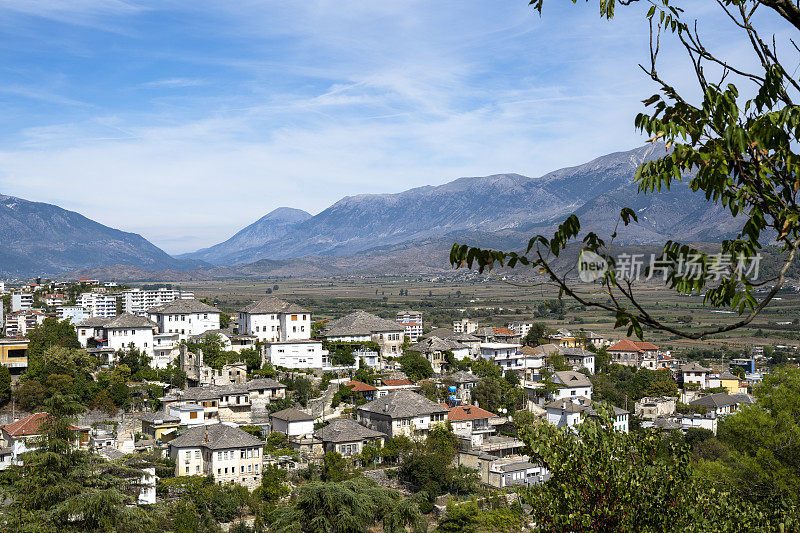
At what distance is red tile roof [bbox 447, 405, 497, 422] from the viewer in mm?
31477

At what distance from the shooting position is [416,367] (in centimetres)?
3816

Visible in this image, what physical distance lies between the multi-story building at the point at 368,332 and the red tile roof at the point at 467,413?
889cm

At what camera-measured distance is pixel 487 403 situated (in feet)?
115

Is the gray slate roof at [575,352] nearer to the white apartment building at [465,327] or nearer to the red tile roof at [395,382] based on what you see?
the red tile roof at [395,382]

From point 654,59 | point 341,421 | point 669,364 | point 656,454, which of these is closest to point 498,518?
point 341,421

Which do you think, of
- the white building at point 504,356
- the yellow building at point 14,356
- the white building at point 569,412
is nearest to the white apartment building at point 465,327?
the white building at point 504,356

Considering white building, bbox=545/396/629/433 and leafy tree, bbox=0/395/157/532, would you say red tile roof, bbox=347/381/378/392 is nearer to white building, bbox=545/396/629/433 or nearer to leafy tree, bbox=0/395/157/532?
white building, bbox=545/396/629/433

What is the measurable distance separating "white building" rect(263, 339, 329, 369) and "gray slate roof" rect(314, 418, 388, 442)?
259 inches

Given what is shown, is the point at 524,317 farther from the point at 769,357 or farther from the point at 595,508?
the point at 595,508

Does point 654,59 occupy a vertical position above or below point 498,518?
above

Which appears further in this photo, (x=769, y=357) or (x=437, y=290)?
(x=437, y=290)

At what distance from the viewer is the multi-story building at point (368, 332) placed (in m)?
40.2

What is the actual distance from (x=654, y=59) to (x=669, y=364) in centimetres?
5126

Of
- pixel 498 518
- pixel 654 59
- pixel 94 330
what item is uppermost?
pixel 654 59
